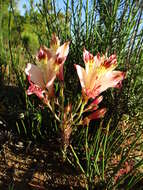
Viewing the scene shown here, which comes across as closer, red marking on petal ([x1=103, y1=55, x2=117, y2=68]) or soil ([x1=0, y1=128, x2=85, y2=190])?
red marking on petal ([x1=103, y1=55, x2=117, y2=68])

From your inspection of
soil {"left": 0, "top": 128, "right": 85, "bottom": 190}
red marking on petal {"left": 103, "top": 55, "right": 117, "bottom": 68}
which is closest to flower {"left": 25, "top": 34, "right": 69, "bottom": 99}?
red marking on petal {"left": 103, "top": 55, "right": 117, "bottom": 68}

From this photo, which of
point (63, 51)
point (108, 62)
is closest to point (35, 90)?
point (63, 51)

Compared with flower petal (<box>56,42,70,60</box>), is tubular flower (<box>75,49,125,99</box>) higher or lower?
lower

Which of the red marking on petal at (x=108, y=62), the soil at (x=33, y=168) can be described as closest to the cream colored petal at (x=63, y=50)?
the red marking on petal at (x=108, y=62)

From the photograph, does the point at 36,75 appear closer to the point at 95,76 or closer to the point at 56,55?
the point at 56,55

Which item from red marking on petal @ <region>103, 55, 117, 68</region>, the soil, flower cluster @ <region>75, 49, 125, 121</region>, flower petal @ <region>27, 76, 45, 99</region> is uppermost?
red marking on petal @ <region>103, 55, 117, 68</region>

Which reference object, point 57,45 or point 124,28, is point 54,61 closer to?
point 57,45

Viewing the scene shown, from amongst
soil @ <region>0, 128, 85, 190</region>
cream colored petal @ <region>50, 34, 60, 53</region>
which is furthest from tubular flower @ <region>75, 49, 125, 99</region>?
soil @ <region>0, 128, 85, 190</region>

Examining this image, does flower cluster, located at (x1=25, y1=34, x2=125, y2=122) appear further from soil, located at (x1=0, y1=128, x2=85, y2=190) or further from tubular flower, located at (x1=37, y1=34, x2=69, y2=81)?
soil, located at (x1=0, y1=128, x2=85, y2=190)

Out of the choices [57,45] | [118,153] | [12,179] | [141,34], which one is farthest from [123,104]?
[12,179]
